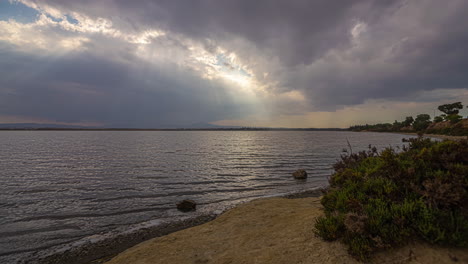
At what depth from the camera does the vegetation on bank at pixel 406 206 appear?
16.9 ft

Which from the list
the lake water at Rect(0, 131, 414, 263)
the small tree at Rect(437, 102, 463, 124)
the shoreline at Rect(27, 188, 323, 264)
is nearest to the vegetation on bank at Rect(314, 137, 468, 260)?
the shoreline at Rect(27, 188, 323, 264)

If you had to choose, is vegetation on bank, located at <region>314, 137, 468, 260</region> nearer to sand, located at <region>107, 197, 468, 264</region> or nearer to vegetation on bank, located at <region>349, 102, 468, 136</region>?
sand, located at <region>107, 197, 468, 264</region>

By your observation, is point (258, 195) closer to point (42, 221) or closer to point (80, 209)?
point (80, 209)

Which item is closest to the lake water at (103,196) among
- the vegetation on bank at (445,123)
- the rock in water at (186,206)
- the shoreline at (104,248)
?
the rock in water at (186,206)

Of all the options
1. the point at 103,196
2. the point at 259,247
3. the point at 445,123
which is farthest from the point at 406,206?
the point at 445,123

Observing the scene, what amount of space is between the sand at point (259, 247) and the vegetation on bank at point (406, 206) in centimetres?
27

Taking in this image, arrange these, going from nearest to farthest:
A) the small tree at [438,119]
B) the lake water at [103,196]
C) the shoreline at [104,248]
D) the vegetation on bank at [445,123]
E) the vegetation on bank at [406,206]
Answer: the vegetation on bank at [406,206] → the shoreline at [104,248] → the lake water at [103,196] → the vegetation on bank at [445,123] → the small tree at [438,119]

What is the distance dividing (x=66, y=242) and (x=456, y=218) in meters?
14.0

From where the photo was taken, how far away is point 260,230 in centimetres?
875

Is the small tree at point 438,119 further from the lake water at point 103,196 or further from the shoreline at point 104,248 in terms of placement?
the shoreline at point 104,248

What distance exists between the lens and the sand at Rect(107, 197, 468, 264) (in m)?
5.02

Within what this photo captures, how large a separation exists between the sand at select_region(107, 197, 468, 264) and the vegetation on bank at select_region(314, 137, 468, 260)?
0.88 feet

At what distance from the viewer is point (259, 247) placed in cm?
705

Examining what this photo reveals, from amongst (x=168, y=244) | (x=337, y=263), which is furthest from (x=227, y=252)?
(x=337, y=263)
